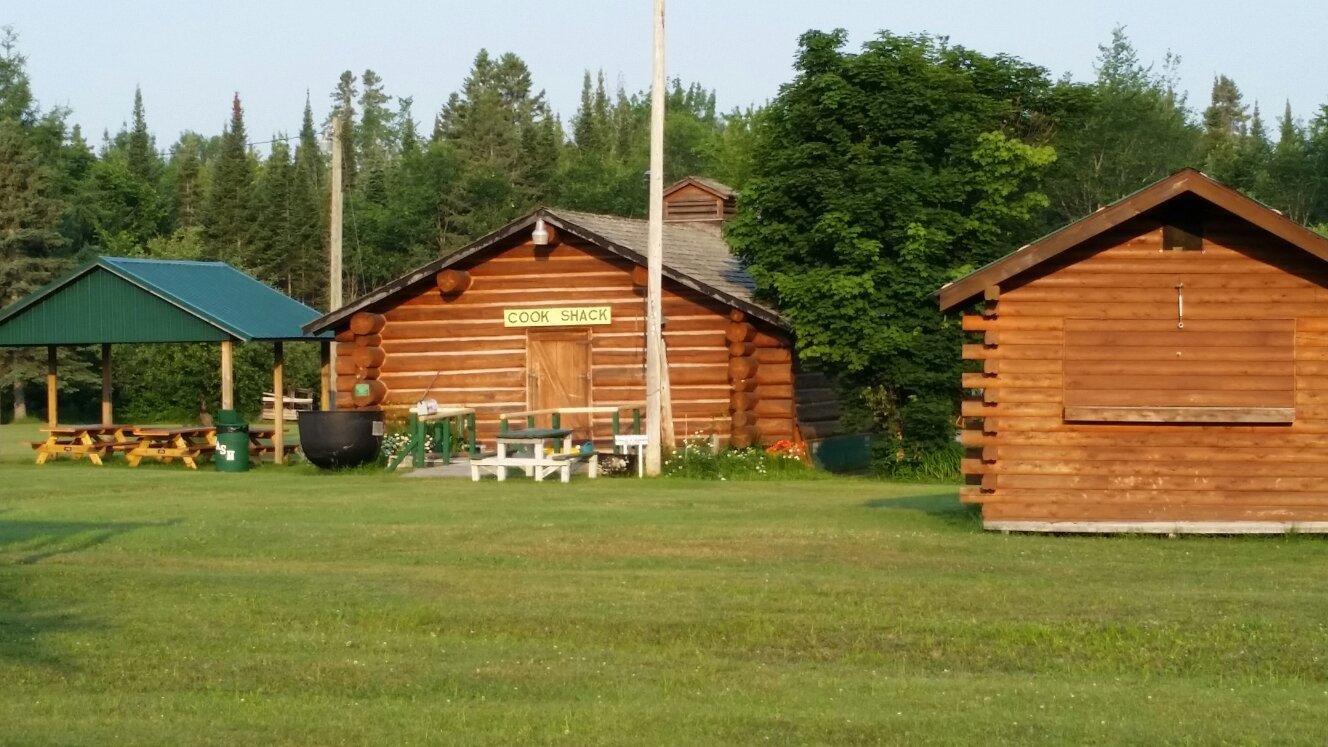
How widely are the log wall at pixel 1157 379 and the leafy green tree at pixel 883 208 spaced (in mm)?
10687

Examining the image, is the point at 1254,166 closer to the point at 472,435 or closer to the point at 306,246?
Result: the point at 306,246

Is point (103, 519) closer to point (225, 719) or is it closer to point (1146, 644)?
point (225, 719)

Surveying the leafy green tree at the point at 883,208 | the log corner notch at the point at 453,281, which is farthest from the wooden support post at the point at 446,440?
the leafy green tree at the point at 883,208

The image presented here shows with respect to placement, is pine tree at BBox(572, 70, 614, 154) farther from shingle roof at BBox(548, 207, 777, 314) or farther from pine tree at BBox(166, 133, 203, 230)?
shingle roof at BBox(548, 207, 777, 314)

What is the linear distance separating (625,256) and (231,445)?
788cm

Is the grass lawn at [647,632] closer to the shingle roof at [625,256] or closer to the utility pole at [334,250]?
the shingle roof at [625,256]

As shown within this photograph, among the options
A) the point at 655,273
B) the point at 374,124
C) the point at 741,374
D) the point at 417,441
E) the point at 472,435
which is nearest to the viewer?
the point at 655,273

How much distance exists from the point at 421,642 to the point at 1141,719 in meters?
4.99

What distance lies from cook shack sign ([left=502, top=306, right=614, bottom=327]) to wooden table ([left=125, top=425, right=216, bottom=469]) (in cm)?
607

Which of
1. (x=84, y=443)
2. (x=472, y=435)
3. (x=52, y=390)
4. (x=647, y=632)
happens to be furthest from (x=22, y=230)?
(x=647, y=632)

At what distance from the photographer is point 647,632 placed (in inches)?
491

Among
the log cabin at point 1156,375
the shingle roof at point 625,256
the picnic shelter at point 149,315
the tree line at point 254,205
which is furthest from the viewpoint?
the tree line at point 254,205

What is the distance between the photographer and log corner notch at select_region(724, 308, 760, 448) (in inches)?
1233

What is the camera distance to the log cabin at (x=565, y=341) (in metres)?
31.9
